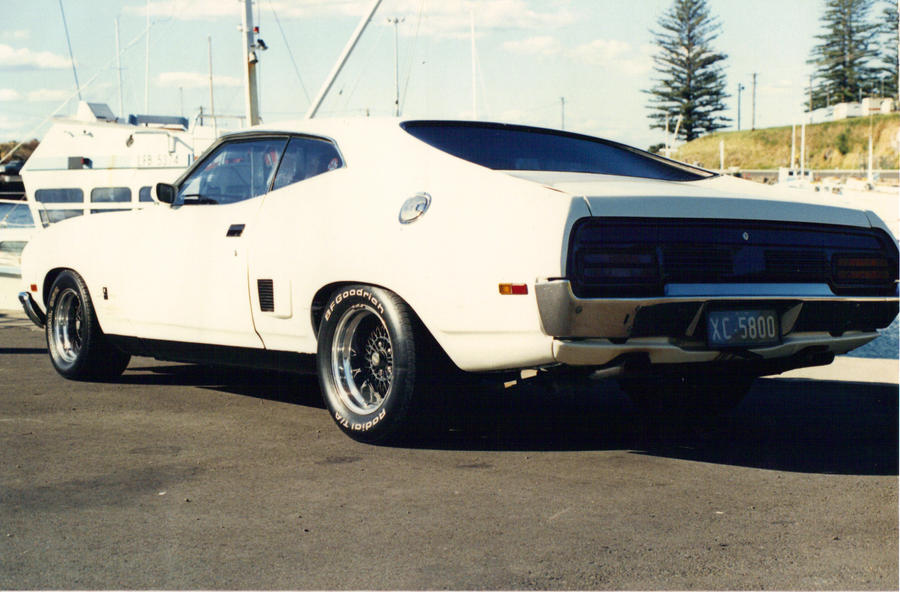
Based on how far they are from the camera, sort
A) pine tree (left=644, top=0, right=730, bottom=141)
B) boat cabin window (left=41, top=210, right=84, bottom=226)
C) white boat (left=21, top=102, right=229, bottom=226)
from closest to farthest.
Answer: white boat (left=21, top=102, right=229, bottom=226), boat cabin window (left=41, top=210, right=84, bottom=226), pine tree (left=644, top=0, right=730, bottom=141)

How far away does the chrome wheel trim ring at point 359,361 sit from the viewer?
4934mm

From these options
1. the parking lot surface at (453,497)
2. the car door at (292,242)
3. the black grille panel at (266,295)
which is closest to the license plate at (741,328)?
the parking lot surface at (453,497)

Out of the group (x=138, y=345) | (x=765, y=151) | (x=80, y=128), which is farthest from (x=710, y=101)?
(x=138, y=345)

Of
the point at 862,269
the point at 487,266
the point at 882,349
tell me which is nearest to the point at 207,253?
the point at 487,266

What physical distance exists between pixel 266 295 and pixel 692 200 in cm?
219

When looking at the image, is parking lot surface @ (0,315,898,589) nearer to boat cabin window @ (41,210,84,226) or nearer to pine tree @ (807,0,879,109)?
boat cabin window @ (41,210,84,226)

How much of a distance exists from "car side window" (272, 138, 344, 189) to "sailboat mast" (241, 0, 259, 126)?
16.9m

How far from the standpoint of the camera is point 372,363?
16.3ft

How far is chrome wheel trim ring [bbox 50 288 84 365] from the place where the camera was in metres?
7.00

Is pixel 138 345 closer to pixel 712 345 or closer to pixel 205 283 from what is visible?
pixel 205 283

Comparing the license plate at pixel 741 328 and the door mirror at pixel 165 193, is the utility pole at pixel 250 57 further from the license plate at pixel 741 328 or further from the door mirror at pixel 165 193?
the license plate at pixel 741 328

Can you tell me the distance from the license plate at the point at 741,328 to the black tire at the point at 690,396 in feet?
2.65

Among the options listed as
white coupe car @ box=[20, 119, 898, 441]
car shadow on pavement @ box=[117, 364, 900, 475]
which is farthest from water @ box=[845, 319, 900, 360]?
white coupe car @ box=[20, 119, 898, 441]

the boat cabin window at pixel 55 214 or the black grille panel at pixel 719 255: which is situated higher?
the black grille panel at pixel 719 255
